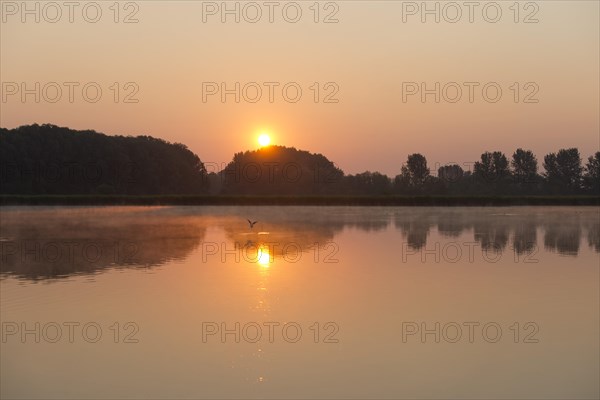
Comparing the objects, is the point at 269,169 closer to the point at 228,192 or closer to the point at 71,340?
the point at 228,192

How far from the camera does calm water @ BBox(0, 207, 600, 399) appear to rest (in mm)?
8047

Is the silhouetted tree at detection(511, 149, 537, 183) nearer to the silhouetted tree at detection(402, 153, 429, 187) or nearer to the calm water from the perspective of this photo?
the silhouetted tree at detection(402, 153, 429, 187)

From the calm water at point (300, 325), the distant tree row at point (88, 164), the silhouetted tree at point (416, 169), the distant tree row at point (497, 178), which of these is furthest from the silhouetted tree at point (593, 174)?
the calm water at point (300, 325)

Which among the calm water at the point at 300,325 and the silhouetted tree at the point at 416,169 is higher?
the silhouetted tree at the point at 416,169

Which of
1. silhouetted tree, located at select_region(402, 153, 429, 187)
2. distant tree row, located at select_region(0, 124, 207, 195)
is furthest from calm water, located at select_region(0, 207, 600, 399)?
silhouetted tree, located at select_region(402, 153, 429, 187)

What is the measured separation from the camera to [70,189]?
3735 inches

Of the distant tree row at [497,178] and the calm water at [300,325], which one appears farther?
the distant tree row at [497,178]

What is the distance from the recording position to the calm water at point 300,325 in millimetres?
8047

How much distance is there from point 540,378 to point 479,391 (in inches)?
39.3

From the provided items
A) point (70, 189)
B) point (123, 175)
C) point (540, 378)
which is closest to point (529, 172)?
point (123, 175)

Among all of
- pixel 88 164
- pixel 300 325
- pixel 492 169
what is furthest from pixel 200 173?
pixel 300 325

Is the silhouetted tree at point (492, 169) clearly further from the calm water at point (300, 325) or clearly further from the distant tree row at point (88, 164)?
the calm water at point (300, 325)

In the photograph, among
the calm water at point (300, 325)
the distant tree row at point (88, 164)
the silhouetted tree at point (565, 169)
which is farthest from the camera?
the silhouetted tree at point (565, 169)

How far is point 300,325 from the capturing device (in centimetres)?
1089
